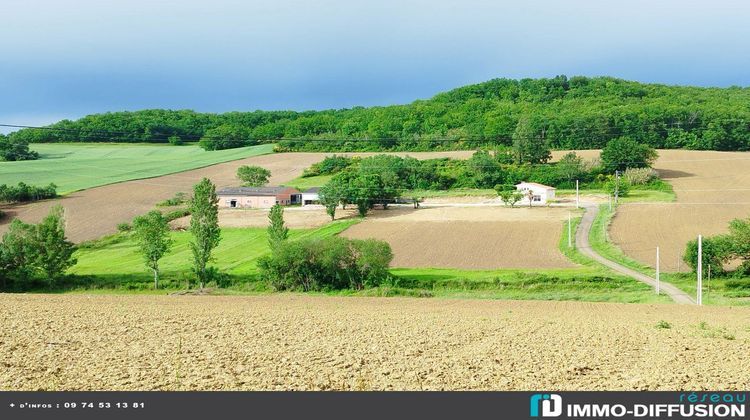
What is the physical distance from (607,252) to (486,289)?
1197cm

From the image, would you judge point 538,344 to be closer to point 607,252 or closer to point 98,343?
point 98,343

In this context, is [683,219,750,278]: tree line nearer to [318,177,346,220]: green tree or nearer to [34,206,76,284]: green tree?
[318,177,346,220]: green tree

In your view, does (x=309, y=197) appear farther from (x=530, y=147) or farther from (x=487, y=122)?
(x=487, y=122)

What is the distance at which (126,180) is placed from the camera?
77562mm

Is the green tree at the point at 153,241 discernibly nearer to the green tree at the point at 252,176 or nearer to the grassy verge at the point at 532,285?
the grassy verge at the point at 532,285

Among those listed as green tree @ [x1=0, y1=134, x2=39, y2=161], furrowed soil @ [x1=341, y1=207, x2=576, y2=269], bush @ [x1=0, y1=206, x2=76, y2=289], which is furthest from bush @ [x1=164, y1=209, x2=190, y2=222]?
green tree @ [x1=0, y1=134, x2=39, y2=161]

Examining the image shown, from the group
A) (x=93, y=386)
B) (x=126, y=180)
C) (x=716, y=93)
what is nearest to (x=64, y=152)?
(x=126, y=180)

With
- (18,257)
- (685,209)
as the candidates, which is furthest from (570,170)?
(18,257)

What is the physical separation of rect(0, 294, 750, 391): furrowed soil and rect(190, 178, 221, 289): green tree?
12.3 meters

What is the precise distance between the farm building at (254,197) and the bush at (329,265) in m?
29.4

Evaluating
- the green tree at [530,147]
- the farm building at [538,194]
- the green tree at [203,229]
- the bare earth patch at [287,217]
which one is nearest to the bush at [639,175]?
the farm building at [538,194]

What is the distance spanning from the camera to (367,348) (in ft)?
51.8

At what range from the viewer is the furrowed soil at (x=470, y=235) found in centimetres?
4119
